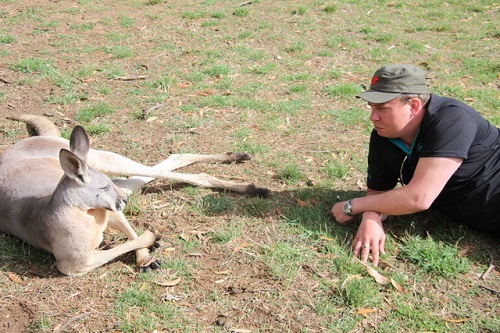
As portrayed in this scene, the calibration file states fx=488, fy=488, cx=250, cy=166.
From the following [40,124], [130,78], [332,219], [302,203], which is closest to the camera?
[332,219]

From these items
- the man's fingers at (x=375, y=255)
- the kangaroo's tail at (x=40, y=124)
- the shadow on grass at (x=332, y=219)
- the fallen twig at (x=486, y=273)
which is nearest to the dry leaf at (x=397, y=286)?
the man's fingers at (x=375, y=255)

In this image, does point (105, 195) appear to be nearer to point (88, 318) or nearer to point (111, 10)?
point (88, 318)

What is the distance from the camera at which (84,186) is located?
316cm

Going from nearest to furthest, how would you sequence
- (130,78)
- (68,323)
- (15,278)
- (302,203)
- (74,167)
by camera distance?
(68,323)
(74,167)
(15,278)
(302,203)
(130,78)

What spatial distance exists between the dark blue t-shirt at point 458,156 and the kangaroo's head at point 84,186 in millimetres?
1942

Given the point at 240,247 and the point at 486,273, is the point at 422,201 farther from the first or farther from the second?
the point at 240,247

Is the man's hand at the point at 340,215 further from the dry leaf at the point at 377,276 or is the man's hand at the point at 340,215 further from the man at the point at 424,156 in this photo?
the dry leaf at the point at 377,276

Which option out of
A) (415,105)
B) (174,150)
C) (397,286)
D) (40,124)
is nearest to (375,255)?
(397,286)

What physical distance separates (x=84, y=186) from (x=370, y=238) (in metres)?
1.96

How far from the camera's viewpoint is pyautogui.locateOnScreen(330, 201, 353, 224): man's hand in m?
3.69

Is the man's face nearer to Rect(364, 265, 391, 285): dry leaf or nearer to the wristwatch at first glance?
the wristwatch

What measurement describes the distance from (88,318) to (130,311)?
0.84ft

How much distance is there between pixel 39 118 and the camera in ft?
16.7

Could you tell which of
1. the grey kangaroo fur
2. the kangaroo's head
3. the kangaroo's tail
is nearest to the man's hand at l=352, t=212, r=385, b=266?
the grey kangaroo fur
